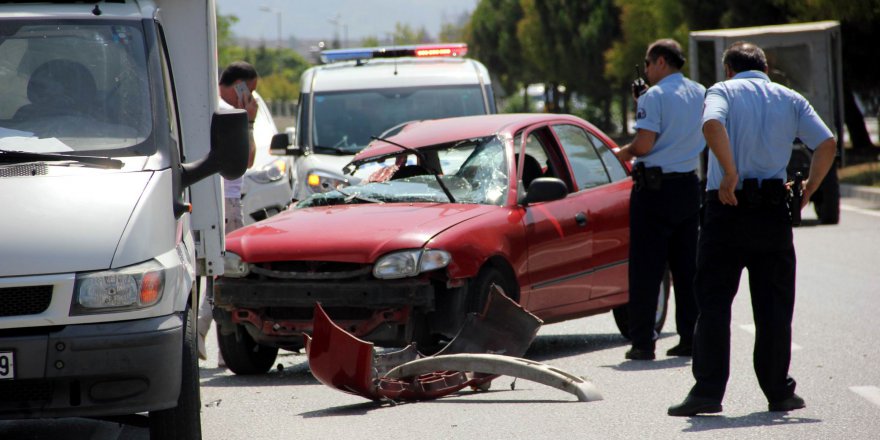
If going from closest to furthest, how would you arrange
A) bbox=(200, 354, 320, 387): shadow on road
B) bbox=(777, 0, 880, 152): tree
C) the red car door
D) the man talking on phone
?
bbox=(200, 354, 320, 387): shadow on road < the red car door < the man talking on phone < bbox=(777, 0, 880, 152): tree

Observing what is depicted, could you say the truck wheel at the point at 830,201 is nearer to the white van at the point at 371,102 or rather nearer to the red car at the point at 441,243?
the white van at the point at 371,102

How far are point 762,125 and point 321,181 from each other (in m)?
7.51

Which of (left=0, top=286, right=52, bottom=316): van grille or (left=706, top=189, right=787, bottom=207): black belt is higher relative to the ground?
(left=706, top=189, right=787, bottom=207): black belt

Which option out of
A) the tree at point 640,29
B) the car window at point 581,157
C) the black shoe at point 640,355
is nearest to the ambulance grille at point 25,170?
the black shoe at point 640,355

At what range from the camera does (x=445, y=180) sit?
949cm

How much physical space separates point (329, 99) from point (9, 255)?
1002cm

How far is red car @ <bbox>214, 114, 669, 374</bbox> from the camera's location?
8.23m

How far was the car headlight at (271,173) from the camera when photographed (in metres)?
16.0

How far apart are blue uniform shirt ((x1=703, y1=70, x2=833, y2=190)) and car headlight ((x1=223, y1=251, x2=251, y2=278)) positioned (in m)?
2.85

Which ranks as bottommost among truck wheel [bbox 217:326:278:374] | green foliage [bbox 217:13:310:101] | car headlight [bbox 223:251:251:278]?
green foliage [bbox 217:13:310:101]

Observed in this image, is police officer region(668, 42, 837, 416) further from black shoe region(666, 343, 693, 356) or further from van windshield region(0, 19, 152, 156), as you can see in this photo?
van windshield region(0, 19, 152, 156)

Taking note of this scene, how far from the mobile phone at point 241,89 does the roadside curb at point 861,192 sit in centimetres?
1512

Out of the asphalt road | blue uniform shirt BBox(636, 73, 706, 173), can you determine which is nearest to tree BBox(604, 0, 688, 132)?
the asphalt road

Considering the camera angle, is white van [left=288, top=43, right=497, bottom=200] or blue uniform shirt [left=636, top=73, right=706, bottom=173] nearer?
blue uniform shirt [left=636, top=73, right=706, bottom=173]
